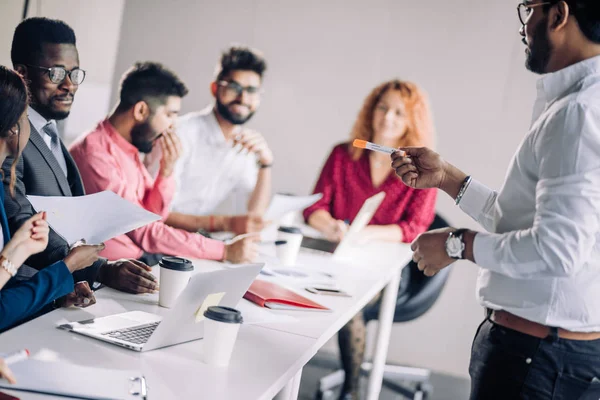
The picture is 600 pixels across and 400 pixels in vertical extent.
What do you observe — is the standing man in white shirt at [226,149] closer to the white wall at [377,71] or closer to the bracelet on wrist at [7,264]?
the white wall at [377,71]

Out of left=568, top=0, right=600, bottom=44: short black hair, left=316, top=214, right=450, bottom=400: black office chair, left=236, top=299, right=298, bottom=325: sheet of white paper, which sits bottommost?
left=316, top=214, right=450, bottom=400: black office chair

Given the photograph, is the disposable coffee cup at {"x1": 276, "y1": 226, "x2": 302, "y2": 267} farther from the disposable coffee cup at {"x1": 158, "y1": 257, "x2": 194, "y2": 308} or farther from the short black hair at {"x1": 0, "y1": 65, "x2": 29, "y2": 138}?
the short black hair at {"x1": 0, "y1": 65, "x2": 29, "y2": 138}

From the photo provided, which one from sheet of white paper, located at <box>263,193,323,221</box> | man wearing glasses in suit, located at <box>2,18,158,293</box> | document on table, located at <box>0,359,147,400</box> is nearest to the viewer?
document on table, located at <box>0,359,147,400</box>

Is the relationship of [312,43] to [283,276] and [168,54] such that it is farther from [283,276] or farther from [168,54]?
[283,276]

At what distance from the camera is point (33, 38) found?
204 centimetres

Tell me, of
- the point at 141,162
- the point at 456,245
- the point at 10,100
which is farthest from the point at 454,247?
the point at 141,162

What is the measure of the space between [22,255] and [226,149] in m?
2.47

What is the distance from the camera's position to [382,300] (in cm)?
324

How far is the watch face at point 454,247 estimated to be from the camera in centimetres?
167

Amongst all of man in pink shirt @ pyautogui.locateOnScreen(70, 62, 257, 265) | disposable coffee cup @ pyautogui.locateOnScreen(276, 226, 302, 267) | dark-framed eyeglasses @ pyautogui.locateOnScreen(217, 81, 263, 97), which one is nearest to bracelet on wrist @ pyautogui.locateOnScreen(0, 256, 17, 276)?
man in pink shirt @ pyautogui.locateOnScreen(70, 62, 257, 265)

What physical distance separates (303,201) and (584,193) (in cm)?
150

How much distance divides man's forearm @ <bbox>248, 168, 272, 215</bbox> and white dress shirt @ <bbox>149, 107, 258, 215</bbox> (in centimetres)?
10

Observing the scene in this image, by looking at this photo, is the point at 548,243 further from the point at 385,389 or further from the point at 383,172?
the point at 385,389

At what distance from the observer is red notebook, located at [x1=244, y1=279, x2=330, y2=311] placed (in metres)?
1.92
